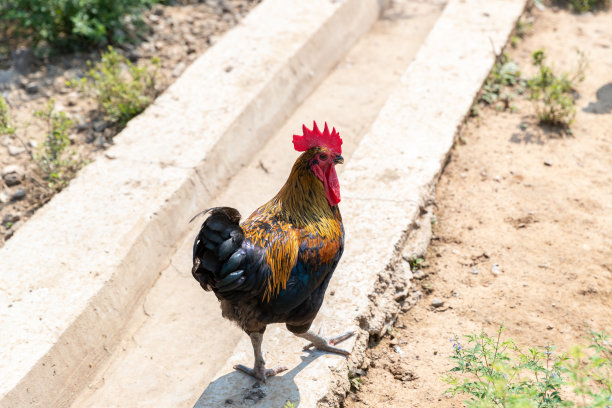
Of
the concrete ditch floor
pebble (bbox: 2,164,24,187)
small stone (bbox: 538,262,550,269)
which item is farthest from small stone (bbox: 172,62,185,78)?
small stone (bbox: 538,262,550,269)

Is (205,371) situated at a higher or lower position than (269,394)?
lower

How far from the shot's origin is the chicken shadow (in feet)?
12.9

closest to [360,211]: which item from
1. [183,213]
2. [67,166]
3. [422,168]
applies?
[422,168]

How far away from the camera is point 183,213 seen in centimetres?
559

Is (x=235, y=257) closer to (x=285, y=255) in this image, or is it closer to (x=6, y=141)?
(x=285, y=255)

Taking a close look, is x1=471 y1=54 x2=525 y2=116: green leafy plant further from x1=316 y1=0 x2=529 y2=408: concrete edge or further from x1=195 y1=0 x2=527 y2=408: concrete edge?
x1=316 y1=0 x2=529 y2=408: concrete edge

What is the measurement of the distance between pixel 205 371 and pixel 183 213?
154 cm

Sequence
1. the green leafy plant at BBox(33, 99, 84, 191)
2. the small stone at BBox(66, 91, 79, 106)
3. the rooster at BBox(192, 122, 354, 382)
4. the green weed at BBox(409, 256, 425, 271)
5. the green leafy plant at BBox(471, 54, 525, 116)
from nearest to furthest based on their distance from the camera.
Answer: the rooster at BBox(192, 122, 354, 382) → the green weed at BBox(409, 256, 425, 271) → the green leafy plant at BBox(33, 99, 84, 191) → the green leafy plant at BBox(471, 54, 525, 116) → the small stone at BBox(66, 91, 79, 106)

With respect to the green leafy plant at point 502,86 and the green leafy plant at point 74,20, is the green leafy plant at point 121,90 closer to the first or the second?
the green leafy plant at point 74,20

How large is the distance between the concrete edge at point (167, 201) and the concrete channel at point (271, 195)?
2 centimetres

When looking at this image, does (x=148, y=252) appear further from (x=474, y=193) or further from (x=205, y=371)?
(x=474, y=193)

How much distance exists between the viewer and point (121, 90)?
21.6 ft

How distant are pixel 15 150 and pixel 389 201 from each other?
385 cm

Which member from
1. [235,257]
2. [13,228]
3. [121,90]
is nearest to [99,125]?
[121,90]
